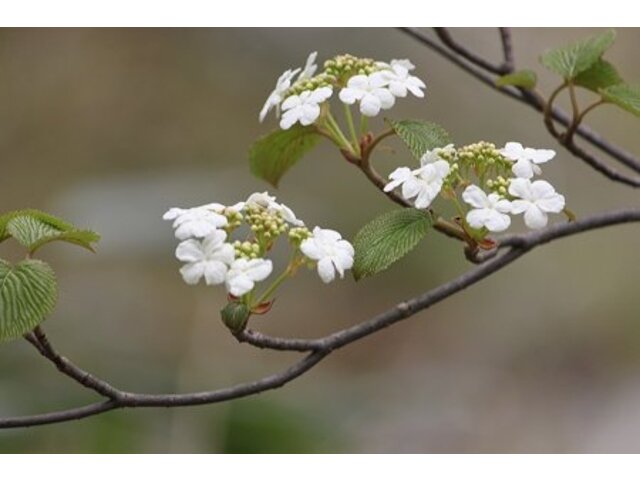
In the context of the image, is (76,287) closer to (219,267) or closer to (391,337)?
(391,337)

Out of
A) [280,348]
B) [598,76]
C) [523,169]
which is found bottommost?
[280,348]

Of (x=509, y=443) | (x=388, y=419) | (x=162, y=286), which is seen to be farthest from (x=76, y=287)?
(x=509, y=443)

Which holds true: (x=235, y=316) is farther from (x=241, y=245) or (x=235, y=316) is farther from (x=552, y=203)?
(x=552, y=203)

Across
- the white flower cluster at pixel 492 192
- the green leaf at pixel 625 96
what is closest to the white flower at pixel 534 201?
the white flower cluster at pixel 492 192

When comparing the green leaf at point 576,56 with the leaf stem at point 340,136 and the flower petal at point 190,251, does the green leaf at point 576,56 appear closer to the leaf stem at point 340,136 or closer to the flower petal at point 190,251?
the leaf stem at point 340,136

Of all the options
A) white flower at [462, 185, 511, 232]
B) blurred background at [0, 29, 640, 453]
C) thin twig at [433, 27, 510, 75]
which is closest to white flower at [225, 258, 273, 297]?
white flower at [462, 185, 511, 232]

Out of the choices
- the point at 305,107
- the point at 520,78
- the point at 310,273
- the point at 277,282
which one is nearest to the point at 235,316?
the point at 277,282

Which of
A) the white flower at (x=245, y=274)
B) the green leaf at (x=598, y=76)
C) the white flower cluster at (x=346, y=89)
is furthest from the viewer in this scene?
the green leaf at (x=598, y=76)
